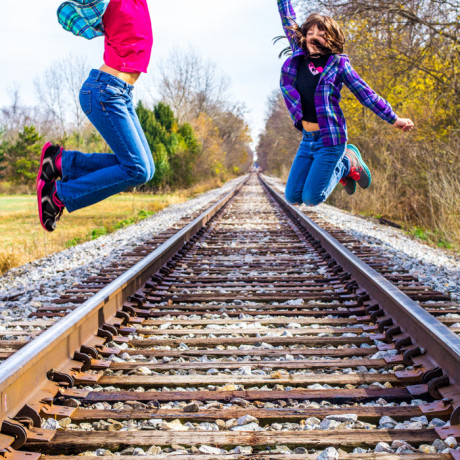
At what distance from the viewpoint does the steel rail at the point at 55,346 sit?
2.09 m

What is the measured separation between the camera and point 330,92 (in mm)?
3988

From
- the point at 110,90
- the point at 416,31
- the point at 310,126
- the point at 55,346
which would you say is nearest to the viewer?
the point at 55,346

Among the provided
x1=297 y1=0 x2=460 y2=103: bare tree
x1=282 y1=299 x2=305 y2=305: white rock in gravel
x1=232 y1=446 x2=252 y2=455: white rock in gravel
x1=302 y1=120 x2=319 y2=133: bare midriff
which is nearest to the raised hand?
x1=302 y1=120 x2=319 y2=133: bare midriff

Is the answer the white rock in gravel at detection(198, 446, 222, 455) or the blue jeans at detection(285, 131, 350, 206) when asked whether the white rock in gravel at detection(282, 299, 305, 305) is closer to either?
the blue jeans at detection(285, 131, 350, 206)

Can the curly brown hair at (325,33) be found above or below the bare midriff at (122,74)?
above

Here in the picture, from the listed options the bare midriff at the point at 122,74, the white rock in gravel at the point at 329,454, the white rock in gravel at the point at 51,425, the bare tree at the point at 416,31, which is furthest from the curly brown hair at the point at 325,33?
the bare tree at the point at 416,31

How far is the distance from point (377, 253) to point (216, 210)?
22.2 feet

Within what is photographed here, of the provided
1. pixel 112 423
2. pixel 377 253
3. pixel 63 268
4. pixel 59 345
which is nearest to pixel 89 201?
pixel 59 345

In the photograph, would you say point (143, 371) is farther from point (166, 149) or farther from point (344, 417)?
point (166, 149)

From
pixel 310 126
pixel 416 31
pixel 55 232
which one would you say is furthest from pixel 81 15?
pixel 416 31

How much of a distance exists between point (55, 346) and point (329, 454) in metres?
1.42

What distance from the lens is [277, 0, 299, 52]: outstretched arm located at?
4152 mm

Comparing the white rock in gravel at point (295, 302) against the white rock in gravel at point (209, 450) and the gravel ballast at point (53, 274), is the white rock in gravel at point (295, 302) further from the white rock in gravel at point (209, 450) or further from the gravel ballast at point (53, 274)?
the white rock in gravel at point (209, 450)

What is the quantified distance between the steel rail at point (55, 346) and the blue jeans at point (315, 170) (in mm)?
1550
